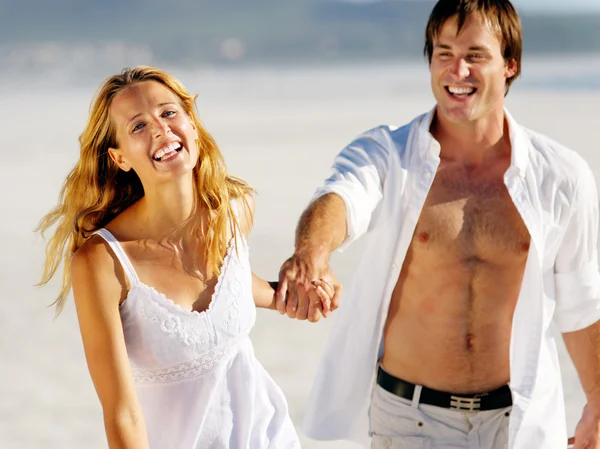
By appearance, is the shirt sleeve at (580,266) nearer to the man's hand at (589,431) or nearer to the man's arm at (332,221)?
the man's hand at (589,431)

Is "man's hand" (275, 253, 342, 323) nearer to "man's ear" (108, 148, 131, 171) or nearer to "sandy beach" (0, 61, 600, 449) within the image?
"man's ear" (108, 148, 131, 171)

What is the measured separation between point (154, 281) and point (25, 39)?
2750 centimetres

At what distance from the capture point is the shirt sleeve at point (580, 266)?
319cm

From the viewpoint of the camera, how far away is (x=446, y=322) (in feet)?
10.8

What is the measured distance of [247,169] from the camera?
1302cm

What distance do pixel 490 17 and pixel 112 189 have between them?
1.30 meters

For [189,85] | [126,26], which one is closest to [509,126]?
[189,85]

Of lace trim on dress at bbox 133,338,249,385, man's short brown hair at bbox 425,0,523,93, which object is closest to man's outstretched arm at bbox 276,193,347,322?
lace trim on dress at bbox 133,338,249,385

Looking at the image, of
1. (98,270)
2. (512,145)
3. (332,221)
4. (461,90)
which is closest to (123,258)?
(98,270)

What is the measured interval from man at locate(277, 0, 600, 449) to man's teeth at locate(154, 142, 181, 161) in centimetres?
65

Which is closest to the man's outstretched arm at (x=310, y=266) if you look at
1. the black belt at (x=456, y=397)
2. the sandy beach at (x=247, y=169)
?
the black belt at (x=456, y=397)

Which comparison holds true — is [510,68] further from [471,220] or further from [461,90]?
[471,220]

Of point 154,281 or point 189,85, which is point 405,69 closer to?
point 189,85

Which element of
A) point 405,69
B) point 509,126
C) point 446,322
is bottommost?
point 446,322
